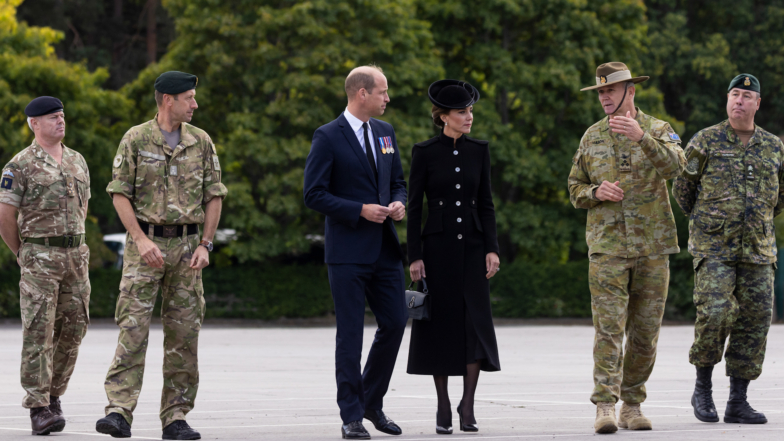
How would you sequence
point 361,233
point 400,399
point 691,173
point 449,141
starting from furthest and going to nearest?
point 400,399 < point 691,173 < point 449,141 < point 361,233

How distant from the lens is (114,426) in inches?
259

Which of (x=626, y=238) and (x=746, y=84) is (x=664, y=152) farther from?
(x=746, y=84)

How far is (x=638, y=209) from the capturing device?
7.30 meters

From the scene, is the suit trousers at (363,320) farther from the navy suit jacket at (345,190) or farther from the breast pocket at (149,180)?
the breast pocket at (149,180)

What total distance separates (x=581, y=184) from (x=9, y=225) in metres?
4.18

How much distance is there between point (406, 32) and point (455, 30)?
2761mm

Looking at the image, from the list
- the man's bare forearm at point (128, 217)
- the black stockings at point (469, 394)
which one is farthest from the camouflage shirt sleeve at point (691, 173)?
the man's bare forearm at point (128, 217)

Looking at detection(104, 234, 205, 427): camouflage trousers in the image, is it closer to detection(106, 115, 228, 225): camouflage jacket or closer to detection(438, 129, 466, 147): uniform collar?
detection(106, 115, 228, 225): camouflage jacket

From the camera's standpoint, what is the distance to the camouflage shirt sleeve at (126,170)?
6.97m

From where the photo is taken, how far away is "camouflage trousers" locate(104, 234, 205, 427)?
6863mm

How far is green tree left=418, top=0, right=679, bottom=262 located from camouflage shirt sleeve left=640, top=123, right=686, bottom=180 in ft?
77.5

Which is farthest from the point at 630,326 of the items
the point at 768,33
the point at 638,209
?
the point at 768,33

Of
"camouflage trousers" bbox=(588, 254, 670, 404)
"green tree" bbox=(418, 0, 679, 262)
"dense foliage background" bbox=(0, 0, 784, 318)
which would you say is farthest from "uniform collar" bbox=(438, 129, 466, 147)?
"green tree" bbox=(418, 0, 679, 262)

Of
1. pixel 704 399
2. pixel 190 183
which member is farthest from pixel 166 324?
pixel 704 399
